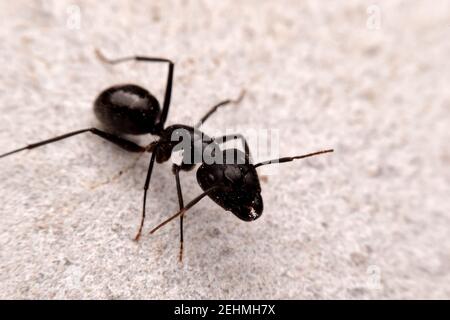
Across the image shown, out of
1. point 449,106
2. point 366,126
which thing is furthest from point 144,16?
point 449,106

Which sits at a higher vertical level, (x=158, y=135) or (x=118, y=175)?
(x=158, y=135)

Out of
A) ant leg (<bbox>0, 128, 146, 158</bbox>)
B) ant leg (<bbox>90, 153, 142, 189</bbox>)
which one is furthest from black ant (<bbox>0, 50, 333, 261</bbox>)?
ant leg (<bbox>90, 153, 142, 189</bbox>)

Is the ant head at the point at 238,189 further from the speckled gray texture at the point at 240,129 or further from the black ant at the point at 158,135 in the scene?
the speckled gray texture at the point at 240,129

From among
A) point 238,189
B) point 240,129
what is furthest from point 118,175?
point 240,129

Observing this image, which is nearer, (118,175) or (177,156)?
(118,175)

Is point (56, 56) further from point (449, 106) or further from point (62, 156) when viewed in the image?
point (449, 106)

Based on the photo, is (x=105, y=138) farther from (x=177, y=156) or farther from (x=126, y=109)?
(x=177, y=156)

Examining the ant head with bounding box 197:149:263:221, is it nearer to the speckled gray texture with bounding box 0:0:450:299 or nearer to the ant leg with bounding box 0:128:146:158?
the speckled gray texture with bounding box 0:0:450:299

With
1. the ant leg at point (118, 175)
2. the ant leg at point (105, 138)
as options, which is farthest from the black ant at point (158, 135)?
the ant leg at point (118, 175)

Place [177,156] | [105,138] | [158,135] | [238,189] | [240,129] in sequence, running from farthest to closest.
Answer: [240,129] → [158,135] → [177,156] → [105,138] → [238,189]

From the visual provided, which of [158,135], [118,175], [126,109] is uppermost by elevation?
[126,109]
